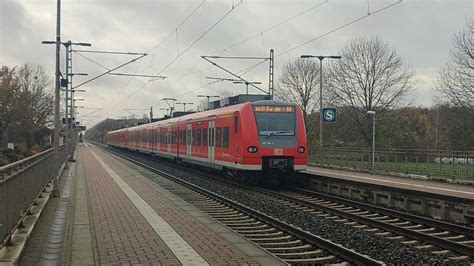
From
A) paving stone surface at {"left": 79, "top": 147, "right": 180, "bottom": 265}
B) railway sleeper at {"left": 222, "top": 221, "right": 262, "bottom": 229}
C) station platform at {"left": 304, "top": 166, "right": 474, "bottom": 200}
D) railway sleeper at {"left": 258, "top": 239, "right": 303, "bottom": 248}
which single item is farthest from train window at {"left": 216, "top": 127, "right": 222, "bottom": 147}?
railway sleeper at {"left": 258, "top": 239, "right": 303, "bottom": 248}

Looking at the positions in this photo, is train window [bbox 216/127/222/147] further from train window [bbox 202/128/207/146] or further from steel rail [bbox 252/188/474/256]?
steel rail [bbox 252/188/474/256]

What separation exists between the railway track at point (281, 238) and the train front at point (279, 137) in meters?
3.94

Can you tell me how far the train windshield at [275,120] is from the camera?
61.3 ft

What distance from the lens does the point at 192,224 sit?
10.5 meters

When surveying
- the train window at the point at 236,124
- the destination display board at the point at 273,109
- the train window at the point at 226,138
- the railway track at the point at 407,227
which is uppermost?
the destination display board at the point at 273,109

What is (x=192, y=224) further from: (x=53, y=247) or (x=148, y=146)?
(x=148, y=146)

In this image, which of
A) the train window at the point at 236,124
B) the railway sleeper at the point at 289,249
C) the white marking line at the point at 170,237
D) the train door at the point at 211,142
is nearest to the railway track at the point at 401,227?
the railway sleeper at the point at 289,249

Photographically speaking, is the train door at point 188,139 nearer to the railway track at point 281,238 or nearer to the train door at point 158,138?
the train door at point 158,138

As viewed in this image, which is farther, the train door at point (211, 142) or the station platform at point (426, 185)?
the train door at point (211, 142)

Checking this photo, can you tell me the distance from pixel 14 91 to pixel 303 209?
38796 mm

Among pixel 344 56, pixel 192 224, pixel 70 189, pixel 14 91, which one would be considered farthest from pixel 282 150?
pixel 14 91

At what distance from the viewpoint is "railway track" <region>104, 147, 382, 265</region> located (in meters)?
7.73

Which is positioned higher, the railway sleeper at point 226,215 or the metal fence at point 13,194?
the metal fence at point 13,194

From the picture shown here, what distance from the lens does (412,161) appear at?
86.3 ft
